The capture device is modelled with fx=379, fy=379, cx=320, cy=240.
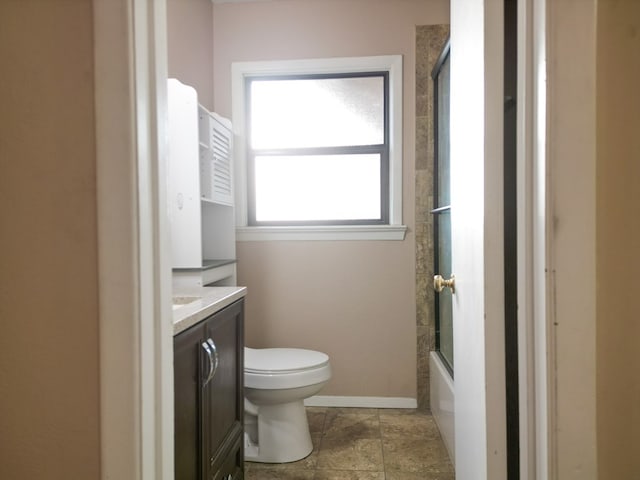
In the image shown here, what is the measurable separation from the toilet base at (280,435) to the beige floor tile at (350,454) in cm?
11

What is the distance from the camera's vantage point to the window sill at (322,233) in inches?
92.7

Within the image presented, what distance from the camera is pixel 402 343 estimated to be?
2385mm

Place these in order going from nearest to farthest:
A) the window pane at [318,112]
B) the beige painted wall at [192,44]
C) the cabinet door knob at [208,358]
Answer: the cabinet door knob at [208,358] < the beige painted wall at [192,44] < the window pane at [318,112]

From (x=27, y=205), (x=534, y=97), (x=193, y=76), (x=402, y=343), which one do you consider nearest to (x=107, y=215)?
(x=27, y=205)

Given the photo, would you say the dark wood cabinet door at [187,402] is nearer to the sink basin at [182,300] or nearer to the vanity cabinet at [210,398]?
the vanity cabinet at [210,398]

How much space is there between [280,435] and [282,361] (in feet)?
1.14

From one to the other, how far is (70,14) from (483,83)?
2.51 ft

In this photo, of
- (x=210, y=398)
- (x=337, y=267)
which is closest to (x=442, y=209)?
(x=337, y=267)

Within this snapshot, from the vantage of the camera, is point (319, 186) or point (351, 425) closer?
point (351, 425)

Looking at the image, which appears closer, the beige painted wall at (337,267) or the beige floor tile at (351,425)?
the beige floor tile at (351,425)

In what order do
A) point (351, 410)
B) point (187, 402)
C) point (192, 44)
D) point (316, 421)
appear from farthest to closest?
point (351, 410) < point (316, 421) < point (192, 44) < point (187, 402)

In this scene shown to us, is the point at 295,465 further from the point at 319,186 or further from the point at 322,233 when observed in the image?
the point at 319,186

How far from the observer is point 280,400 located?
5.84 feet

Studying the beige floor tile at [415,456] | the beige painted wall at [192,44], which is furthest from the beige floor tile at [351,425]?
the beige painted wall at [192,44]
